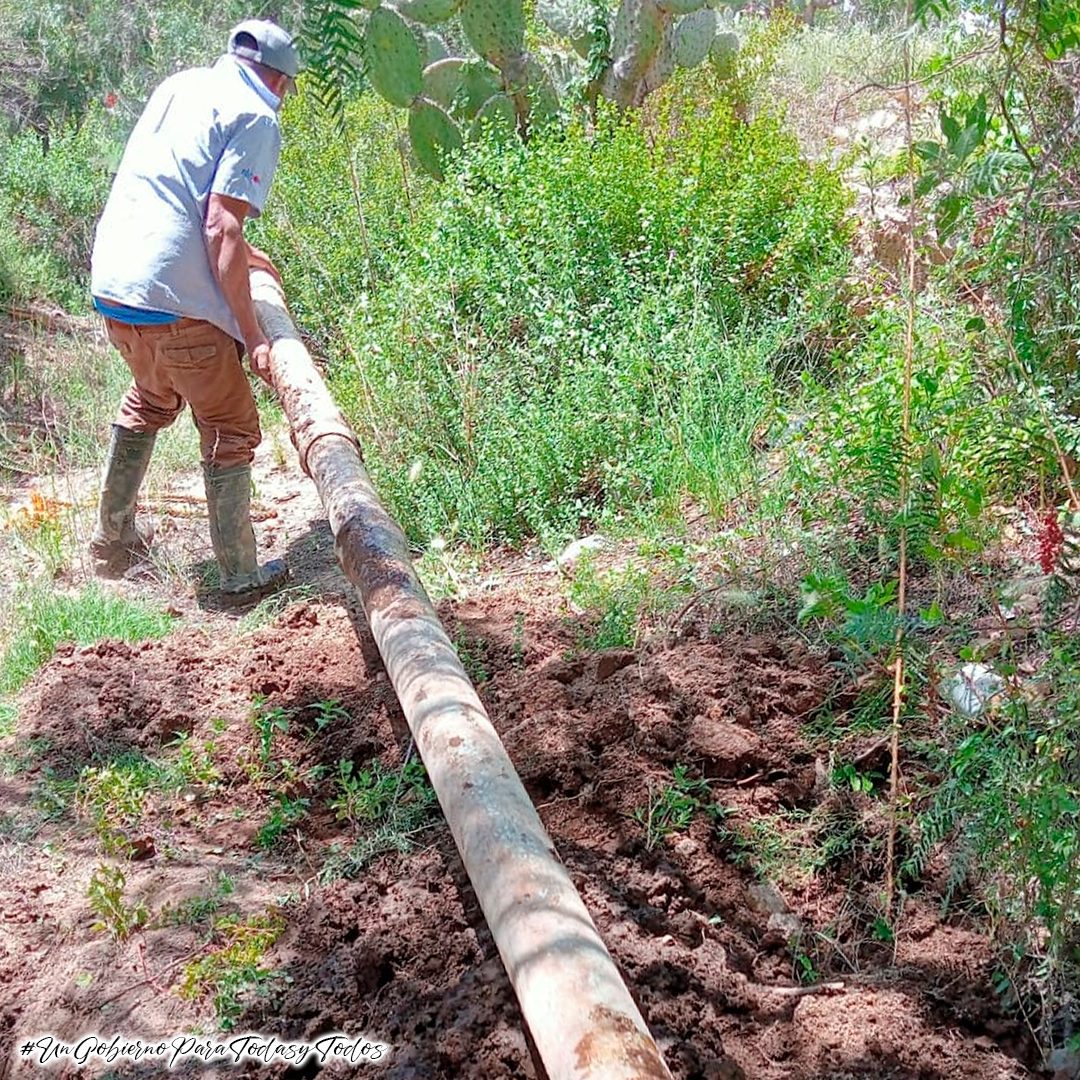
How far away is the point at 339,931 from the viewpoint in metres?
2.52

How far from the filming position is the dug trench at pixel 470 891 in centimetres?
221

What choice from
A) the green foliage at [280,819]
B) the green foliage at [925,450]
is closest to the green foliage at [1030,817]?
the green foliage at [925,450]

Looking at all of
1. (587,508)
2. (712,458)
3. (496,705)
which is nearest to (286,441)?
(587,508)

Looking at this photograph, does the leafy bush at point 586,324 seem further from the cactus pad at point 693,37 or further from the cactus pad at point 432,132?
the cactus pad at point 693,37

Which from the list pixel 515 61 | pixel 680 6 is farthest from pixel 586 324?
pixel 515 61

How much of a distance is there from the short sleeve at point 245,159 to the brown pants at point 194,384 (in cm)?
54

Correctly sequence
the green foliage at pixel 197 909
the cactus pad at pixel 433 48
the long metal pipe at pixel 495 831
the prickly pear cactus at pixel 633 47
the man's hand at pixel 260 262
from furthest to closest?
the cactus pad at pixel 433 48 < the prickly pear cactus at pixel 633 47 < the man's hand at pixel 260 262 < the green foliage at pixel 197 909 < the long metal pipe at pixel 495 831

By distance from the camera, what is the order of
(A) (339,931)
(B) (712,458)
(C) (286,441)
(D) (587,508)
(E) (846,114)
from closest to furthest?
(A) (339,931)
(B) (712,458)
(D) (587,508)
(C) (286,441)
(E) (846,114)

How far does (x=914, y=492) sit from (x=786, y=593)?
23.8 inches

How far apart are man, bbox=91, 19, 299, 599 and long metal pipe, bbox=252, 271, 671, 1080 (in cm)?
61

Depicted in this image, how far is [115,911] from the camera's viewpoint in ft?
8.42

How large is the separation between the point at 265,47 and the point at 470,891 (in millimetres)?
3073

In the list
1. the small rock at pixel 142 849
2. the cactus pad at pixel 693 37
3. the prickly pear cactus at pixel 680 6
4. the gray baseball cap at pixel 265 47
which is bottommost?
the small rock at pixel 142 849

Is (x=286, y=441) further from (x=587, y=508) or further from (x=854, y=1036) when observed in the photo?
(x=854, y=1036)
